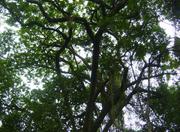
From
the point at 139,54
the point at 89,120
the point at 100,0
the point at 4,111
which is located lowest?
the point at 89,120

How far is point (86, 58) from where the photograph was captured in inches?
612

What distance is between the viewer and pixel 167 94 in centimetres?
1598

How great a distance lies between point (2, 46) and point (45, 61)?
181 cm

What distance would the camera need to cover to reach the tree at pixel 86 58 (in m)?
12.3

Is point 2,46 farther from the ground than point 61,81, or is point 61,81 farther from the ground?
point 2,46

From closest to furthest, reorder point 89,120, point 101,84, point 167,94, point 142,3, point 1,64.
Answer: point 142,3
point 89,120
point 101,84
point 1,64
point 167,94

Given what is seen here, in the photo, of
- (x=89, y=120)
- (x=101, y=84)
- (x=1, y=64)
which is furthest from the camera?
(x=1, y=64)

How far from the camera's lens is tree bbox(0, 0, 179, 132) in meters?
12.3

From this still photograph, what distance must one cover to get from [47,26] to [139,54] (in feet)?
12.3

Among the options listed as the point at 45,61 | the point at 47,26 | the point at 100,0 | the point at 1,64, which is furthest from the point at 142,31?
the point at 1,64

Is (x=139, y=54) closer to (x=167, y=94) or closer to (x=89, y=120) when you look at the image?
(x=89, y=120)

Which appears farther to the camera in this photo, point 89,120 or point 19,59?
point 19,59

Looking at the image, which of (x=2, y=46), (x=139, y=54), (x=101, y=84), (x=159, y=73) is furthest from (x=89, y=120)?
(x=2, y=46)

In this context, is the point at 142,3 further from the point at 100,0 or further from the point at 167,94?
the point at 167,94
